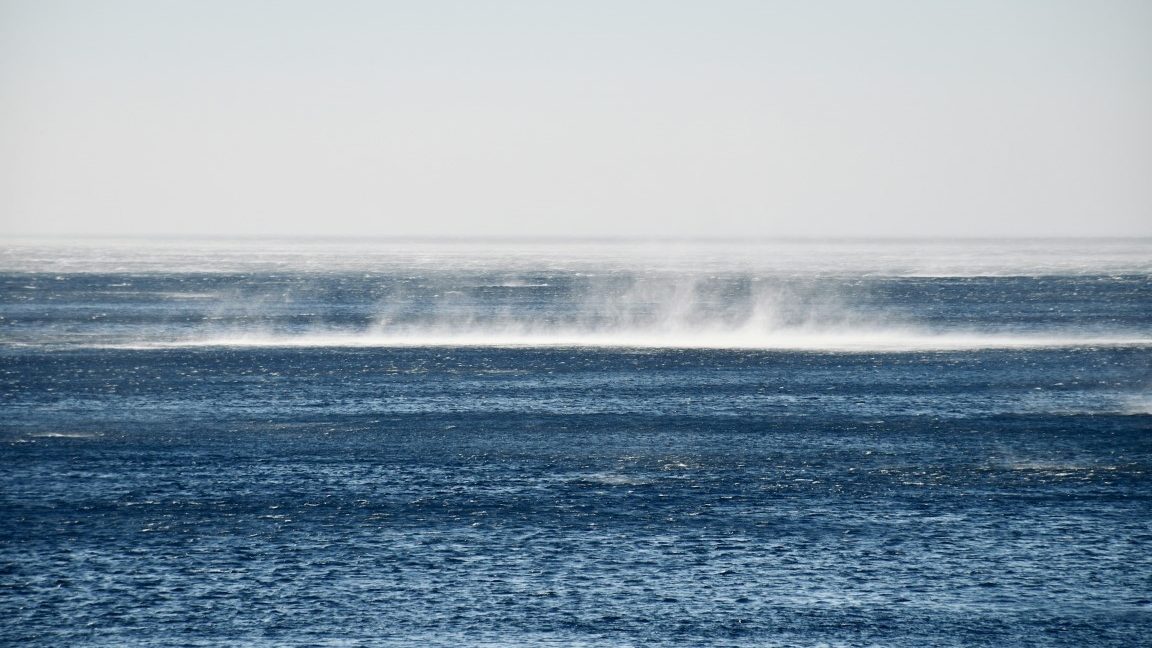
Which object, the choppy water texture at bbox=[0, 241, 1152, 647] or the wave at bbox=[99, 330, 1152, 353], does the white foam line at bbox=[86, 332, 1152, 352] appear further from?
the choppy water texture at bbox=[0, 241, 1152, 647]

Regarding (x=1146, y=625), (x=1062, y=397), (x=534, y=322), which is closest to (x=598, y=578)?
(x=1146, y=625)

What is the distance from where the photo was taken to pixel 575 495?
148 feet

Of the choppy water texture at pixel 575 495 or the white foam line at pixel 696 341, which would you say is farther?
the white foam line at pixel 696 341

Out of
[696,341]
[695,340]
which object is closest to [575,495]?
[696,341]

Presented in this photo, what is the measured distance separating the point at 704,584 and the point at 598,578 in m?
2.67

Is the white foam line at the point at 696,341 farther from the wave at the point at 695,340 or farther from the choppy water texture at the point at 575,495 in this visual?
the choppy water texture at the point at 575,495

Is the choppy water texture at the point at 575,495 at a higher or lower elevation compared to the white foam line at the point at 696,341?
higher

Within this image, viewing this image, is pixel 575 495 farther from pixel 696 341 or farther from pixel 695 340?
pixel 695 340

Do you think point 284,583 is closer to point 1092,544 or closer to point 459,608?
point 459,608

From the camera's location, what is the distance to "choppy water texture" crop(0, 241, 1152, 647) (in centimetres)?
3225

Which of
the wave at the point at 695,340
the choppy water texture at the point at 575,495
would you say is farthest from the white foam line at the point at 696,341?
the choppy water texture at the point at 575,495

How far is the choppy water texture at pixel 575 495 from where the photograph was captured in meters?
32.2

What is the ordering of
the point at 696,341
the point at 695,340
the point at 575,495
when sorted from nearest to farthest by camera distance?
1. the point at 575,495
2. the point at 696,341
3. the point at 695,340

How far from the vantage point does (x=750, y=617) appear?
→ 3206 cm
